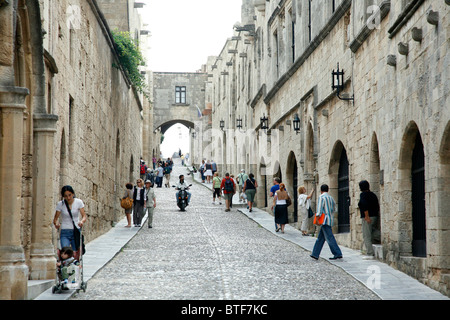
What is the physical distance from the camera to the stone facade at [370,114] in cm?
1014

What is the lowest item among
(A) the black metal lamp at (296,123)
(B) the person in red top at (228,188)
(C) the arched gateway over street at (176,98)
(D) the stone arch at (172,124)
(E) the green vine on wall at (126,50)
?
(B) the person in red top at (228,188)

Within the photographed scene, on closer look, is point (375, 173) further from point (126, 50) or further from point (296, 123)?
point (126, 50)

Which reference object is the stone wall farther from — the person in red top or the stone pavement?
the person in red top

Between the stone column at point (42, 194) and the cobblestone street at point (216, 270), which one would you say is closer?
the cobblestone street at point (216, 270)

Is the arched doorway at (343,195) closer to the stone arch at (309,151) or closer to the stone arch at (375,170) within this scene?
the stone arch at (375,170)

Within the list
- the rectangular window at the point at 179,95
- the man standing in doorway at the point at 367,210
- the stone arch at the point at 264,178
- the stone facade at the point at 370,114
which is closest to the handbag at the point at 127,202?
the stone facade at the point at 370,114

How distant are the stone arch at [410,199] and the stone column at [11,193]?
6.02 metres

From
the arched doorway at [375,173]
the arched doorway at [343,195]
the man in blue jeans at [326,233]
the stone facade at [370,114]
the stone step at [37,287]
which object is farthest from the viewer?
the arched doorway at [343,195]

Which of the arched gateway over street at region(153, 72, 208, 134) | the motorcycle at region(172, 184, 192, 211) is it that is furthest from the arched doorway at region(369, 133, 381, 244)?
the arched gateway over street at region(153, 72, 208, 134)

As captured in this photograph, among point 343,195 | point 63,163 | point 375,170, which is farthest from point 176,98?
point 375,170

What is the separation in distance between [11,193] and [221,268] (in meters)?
4.36

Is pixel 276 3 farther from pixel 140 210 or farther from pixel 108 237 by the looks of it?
pixel 108 237

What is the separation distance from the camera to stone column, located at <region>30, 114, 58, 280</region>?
1052cm
